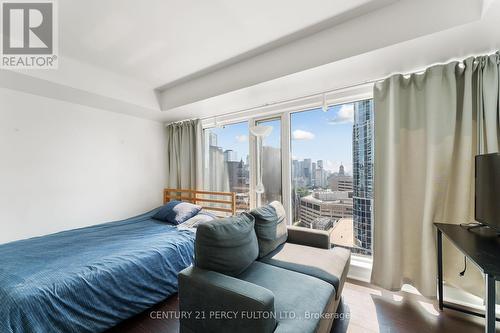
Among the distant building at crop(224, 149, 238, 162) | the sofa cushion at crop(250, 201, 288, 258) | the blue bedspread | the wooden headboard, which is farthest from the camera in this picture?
the distant building at crop(224, 149, 238, 162)

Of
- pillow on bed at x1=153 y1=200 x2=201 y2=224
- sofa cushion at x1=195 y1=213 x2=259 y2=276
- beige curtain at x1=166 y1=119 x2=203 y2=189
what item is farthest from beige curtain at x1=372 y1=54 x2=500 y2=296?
beige curtain at x1=166 y1=119 x2=203 y2=189

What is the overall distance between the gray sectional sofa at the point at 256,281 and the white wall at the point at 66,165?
8.15ft

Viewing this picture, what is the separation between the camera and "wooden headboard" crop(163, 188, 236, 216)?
3.25m

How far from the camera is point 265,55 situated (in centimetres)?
225

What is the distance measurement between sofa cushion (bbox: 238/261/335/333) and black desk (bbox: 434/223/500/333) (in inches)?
31.4

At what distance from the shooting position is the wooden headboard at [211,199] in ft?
10.7

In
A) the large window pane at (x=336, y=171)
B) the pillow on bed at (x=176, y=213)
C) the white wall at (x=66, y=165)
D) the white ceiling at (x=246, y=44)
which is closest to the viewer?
the white ceiling at (x=246, y=44)

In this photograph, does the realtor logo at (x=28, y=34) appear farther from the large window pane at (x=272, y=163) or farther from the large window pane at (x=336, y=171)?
the large window pane at (x=336, y=171)

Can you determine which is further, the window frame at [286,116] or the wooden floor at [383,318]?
the window frame at [286,116]

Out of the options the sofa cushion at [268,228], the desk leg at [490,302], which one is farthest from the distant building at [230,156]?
the desk leg at [490,302]

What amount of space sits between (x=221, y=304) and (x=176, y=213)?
197cm

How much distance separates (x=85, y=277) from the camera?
1512 mm

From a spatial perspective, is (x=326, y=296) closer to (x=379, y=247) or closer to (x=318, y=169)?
(x=379, y=247)

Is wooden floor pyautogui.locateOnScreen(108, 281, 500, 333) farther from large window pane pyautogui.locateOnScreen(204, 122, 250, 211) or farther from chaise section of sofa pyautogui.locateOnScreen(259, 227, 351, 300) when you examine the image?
large window pane pyautogui.locateOnScreen(204, 122, 250, 211)
